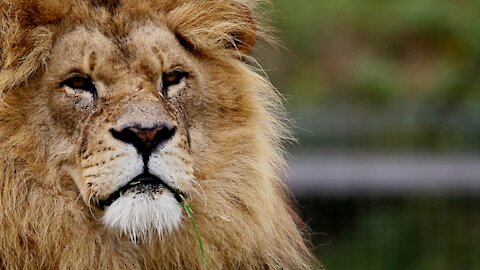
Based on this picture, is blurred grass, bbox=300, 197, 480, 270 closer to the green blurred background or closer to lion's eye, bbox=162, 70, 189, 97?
the green blurred background

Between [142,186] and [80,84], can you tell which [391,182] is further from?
[142,186]

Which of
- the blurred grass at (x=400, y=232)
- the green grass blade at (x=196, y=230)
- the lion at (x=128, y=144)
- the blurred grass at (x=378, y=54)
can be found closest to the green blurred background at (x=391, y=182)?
the blurred grass at (x=400, y=232)

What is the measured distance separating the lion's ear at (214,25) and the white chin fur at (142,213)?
1.96 feet

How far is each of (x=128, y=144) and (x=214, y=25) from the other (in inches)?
26.6

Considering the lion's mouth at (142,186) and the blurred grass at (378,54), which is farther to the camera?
the blurred grass at (378,54)

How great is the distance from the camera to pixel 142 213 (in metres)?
3.41

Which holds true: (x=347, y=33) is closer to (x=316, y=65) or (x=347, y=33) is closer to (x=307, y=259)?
(x=316, y=65)

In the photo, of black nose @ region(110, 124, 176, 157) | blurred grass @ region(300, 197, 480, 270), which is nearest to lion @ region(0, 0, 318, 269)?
black nose @ region(110, 124, 176, 157)

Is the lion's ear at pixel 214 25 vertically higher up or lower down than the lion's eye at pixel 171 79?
higher up

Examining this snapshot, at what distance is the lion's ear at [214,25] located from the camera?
3.80m

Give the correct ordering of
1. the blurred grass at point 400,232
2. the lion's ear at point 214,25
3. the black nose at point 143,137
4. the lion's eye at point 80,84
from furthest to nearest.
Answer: the blurred grass at point 400,232
the lion's ear at point 214,25
the lion's eye at point 80,84
the black nose at point 143,137

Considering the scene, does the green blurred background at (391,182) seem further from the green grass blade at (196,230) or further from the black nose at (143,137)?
the black nose at (143,137)

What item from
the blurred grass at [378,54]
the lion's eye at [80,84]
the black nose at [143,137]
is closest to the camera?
the black nose at [143,137]

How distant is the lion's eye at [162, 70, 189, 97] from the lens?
3.64m
